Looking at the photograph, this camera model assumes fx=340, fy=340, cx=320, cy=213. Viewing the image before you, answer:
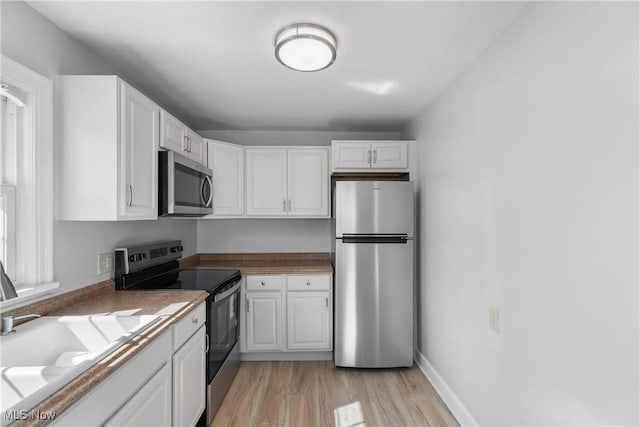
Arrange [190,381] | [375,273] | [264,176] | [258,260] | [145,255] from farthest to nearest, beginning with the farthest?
1. [258,260]
2. [264,176]
3. [375,273]
4. [145,255]
5. [190,381]

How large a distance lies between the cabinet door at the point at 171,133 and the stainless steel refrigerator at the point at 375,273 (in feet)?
4.51

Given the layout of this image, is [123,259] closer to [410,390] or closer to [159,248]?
[159,248]

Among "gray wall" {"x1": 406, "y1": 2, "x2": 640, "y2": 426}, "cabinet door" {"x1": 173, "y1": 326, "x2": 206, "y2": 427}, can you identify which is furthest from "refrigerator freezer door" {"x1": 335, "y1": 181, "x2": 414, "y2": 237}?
"cabinet door" {"x1": 173, "y1": 326, "x2": 206, "y2": 427}

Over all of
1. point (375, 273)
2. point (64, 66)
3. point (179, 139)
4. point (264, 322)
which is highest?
point (64, 66)

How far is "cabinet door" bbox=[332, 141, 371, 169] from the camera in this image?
3.40 meters

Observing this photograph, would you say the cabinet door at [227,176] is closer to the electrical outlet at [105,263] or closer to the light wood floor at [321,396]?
the electrical outlet at [105,263]

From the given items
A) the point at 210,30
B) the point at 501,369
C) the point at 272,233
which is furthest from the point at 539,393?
the point at 272,233

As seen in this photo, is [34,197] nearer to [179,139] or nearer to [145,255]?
[145,255]

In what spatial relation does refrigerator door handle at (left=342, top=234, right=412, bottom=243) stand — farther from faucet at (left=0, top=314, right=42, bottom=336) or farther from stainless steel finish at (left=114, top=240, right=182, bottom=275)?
faucet at (left=0, top=314, right=42, bottom=336)

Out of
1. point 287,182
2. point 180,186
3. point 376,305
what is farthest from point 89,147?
point 376,305

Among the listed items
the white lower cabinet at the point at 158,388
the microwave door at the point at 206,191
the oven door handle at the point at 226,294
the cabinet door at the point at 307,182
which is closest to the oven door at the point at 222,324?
the oven door handle at the point at 226,294

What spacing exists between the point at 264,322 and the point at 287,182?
4.63ft

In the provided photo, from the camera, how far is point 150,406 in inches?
59.2

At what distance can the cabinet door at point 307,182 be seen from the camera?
3557 mm
